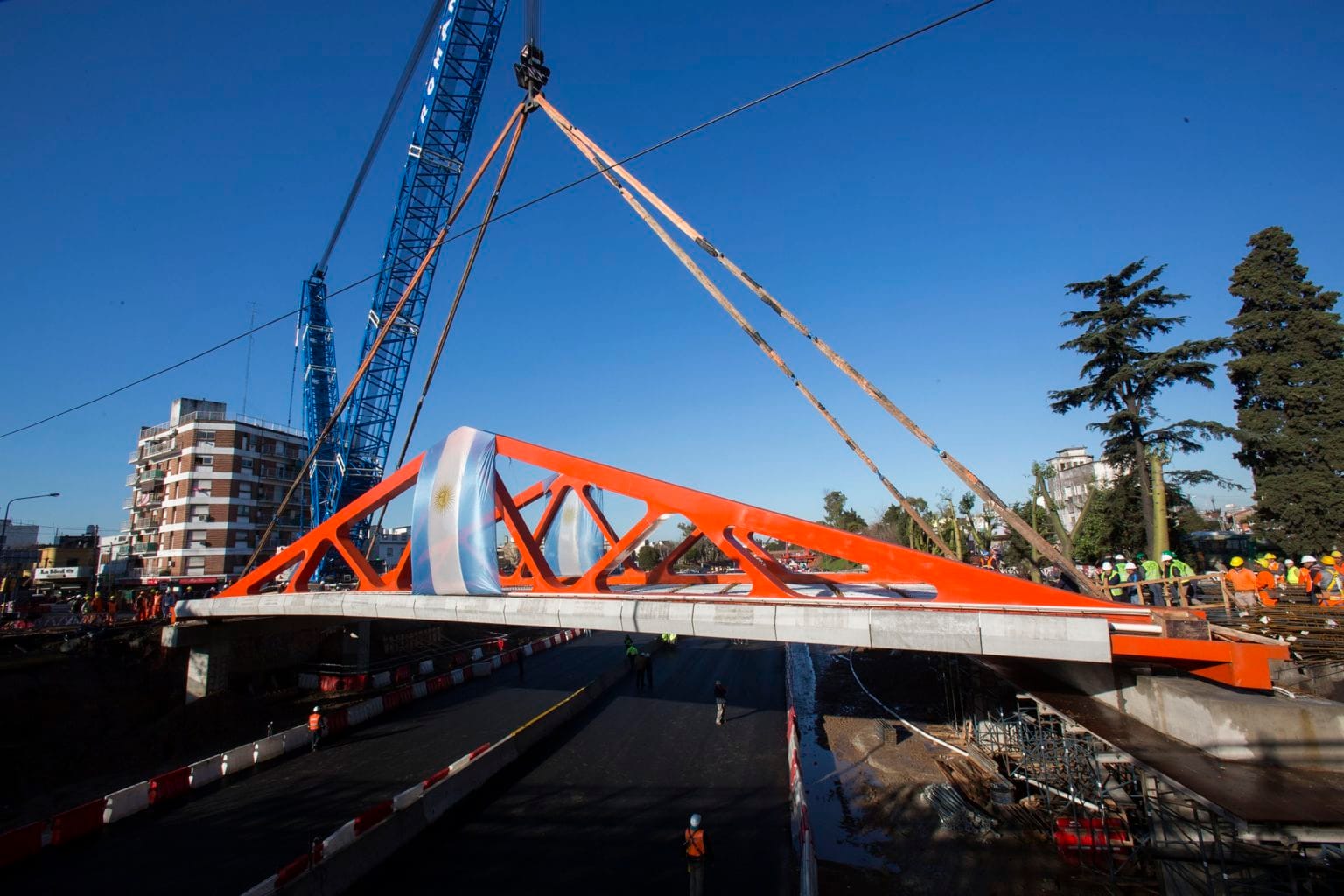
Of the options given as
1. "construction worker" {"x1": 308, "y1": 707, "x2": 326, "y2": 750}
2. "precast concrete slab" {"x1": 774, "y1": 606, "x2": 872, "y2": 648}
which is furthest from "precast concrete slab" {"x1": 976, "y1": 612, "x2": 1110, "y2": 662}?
"construction worker" {"x1": 308, "y1": 707, "x2": 326, "y2": 750}

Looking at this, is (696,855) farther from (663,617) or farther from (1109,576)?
(1109,576)

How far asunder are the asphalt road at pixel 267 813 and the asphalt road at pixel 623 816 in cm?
263

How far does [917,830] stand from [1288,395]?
32.8 meters

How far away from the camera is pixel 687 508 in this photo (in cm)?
1370

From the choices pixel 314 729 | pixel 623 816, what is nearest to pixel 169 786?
pixel 314 729

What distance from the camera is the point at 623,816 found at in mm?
14742

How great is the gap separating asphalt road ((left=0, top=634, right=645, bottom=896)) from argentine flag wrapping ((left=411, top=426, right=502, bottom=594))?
6007 millimetres

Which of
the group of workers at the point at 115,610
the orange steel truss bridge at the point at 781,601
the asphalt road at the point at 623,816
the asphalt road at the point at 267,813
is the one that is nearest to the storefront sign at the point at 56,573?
the group of workers at the point at 115,610

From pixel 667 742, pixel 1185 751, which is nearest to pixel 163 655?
pixel 667 742

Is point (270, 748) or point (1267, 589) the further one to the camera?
point (270, 748)

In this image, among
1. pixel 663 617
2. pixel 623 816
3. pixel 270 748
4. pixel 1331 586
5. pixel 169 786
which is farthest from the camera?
pixel 270 748

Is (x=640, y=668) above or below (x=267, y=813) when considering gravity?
above

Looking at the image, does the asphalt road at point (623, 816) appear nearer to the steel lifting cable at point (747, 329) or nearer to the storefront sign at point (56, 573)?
the steel lifting cable at point (747, 329)

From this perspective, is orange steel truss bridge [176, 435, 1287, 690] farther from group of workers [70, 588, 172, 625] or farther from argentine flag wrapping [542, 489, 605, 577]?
group of workers [70, 588, 172, 625]
